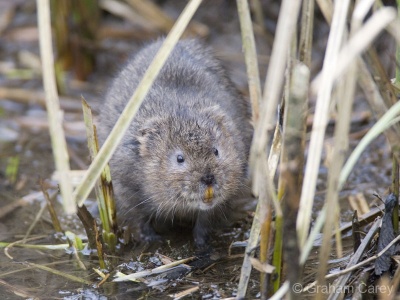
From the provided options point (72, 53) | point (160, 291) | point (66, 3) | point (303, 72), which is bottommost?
point (160, 291)

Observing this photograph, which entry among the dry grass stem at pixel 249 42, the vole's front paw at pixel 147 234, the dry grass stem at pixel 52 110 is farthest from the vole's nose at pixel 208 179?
the dry grass stem at pixel 52 110

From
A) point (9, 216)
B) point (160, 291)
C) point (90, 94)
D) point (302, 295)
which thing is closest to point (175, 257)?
point (160, 291)

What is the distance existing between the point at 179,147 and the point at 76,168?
187cm

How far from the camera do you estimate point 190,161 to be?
14.5ft

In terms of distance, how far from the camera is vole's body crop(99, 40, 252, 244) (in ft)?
14.5

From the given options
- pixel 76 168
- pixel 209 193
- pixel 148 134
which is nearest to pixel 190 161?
pixel 209 193

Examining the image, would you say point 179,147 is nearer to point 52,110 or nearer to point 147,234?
point 147,234

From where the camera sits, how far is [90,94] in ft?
24.6

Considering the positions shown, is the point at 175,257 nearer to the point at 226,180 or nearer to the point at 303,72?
the point at 226,180

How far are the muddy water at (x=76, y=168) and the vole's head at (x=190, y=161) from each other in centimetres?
39

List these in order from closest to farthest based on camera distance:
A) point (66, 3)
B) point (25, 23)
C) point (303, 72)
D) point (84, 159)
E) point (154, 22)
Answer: point (303, 72) → point (84, 159) → point (66, 3) → point (154, 22) → point (25, 23)

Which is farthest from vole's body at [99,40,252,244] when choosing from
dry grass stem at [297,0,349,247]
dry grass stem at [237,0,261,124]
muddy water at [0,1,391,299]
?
dry grass stem at [297,0,349,247]

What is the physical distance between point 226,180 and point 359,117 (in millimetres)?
2542

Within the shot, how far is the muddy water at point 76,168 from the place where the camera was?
416 cm
